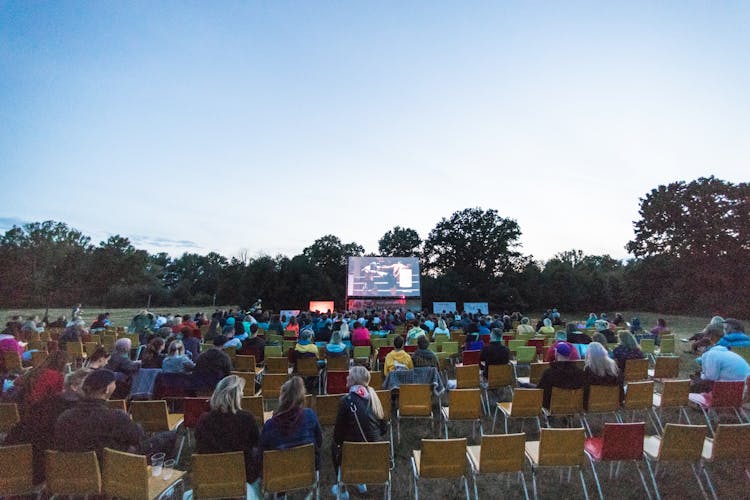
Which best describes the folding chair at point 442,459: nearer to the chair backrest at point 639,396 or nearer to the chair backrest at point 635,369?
the chair backrest at point 639,396

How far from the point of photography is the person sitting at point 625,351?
6037mm

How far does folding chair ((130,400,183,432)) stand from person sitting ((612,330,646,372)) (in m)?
6.19

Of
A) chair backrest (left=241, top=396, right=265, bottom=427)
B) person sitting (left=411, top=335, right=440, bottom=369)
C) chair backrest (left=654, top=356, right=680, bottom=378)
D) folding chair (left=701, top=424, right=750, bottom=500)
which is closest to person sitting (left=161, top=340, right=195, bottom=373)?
chair backrest (left=241, top=396, right=265, bottom=427)

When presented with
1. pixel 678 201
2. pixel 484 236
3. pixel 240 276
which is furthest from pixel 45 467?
pixel 484 236

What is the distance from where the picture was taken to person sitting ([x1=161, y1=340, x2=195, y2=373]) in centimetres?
532

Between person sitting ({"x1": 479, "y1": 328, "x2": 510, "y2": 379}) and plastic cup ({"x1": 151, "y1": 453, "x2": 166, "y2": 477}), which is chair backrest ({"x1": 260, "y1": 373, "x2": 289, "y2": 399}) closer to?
plastic cup ({"x1": 151, "y1": 453, "x2": 166, "y2": 477})

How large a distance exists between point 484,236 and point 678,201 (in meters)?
18.0

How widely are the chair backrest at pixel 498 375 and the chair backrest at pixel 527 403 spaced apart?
1473mm

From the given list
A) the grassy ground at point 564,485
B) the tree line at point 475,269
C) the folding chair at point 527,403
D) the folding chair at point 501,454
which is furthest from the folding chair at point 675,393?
the tree line at point 475,269

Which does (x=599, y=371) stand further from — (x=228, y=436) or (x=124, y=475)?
(x=124, y=475)

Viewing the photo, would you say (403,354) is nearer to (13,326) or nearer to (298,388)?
(298,388)

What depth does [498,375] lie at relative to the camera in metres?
6.00

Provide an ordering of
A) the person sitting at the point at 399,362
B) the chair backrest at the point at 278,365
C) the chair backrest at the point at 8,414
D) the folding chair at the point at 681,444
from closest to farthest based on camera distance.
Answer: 1. the folding chair at the point at 681,444
2. the chair backrest at the point at 8,414
3. the person sitting at the point at 399,362
4. the chair backrest at the point at 278,365

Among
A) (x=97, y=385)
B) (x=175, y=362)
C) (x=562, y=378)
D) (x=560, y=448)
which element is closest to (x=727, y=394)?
(x=562, y=378)
